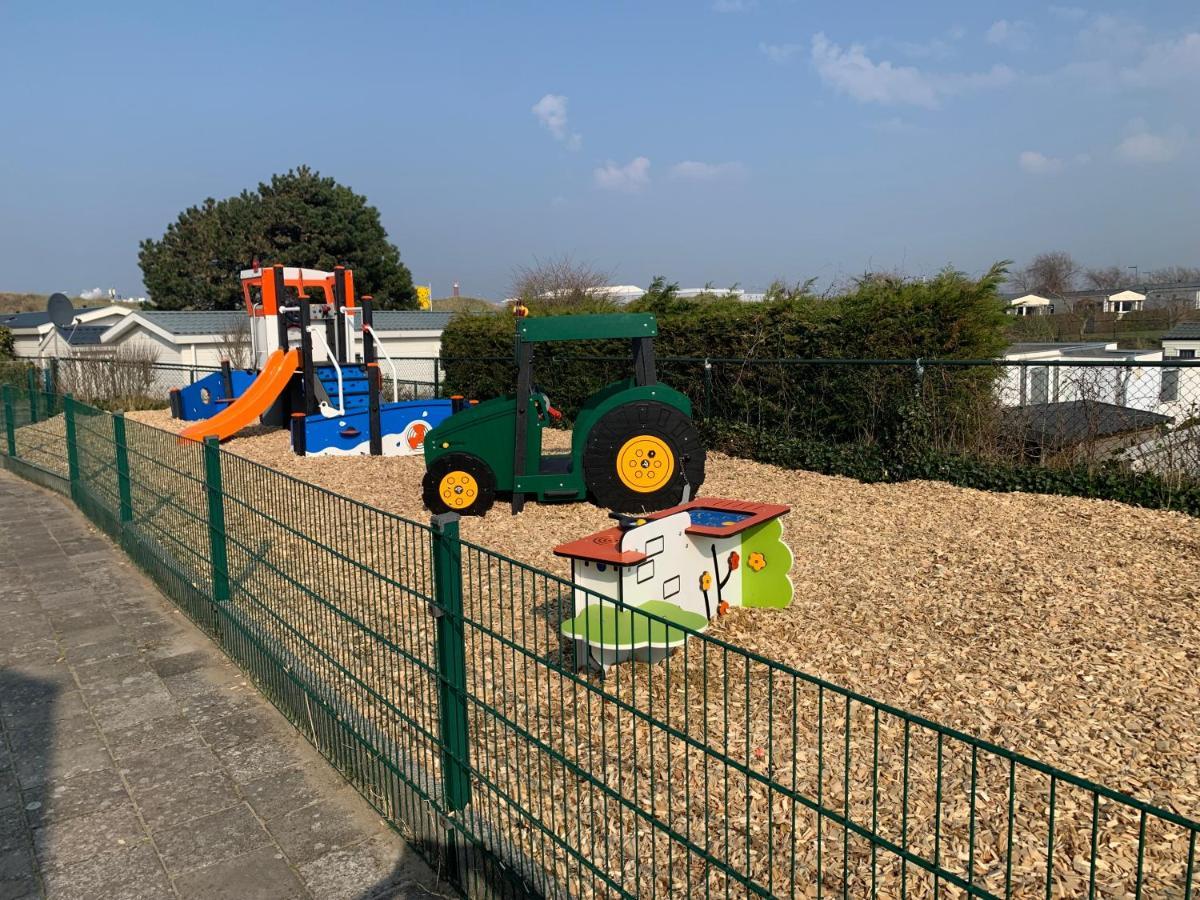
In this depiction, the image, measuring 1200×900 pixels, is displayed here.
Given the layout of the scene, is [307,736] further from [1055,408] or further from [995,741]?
[1055,408]

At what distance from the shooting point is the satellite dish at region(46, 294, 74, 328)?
21.3 meters

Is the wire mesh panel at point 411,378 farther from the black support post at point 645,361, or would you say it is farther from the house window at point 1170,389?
the house window at point 1170,389

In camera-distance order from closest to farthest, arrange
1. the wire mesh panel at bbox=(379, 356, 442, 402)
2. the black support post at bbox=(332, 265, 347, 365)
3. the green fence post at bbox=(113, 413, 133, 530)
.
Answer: the green fence post at bbox=(113, 413, 133, 530) → the black support post at bbox=(332, 265, 347, 365) → the wire mesh panel at bbox=(379, 356, 442, 402)

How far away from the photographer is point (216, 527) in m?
5.70

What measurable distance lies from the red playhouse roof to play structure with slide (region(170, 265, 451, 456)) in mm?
7154

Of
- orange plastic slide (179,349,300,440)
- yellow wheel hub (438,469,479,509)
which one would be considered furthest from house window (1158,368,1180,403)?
orange plastic slide (179,349,300,440)

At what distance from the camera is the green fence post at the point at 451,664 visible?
324 centimetres

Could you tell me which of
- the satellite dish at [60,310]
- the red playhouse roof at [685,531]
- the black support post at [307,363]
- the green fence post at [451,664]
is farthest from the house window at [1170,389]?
the satellite dish at [60,310]

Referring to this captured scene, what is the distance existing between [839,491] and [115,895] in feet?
24.0

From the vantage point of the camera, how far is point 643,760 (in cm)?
398

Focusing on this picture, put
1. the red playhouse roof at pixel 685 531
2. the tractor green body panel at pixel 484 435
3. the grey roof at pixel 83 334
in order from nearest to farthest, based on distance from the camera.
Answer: the red playhouse roof at pixel 685 531 → the tractor green body panel at pixel 484 435 → the grey roof at pixel 83 334

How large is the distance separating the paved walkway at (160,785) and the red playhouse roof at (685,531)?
1608 mm

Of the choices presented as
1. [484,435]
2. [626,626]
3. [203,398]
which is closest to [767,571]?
[626,626]

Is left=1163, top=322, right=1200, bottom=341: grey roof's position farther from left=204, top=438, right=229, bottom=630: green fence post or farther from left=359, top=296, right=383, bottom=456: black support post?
left=204, top=438, right=229, bottom=630: green fence post
